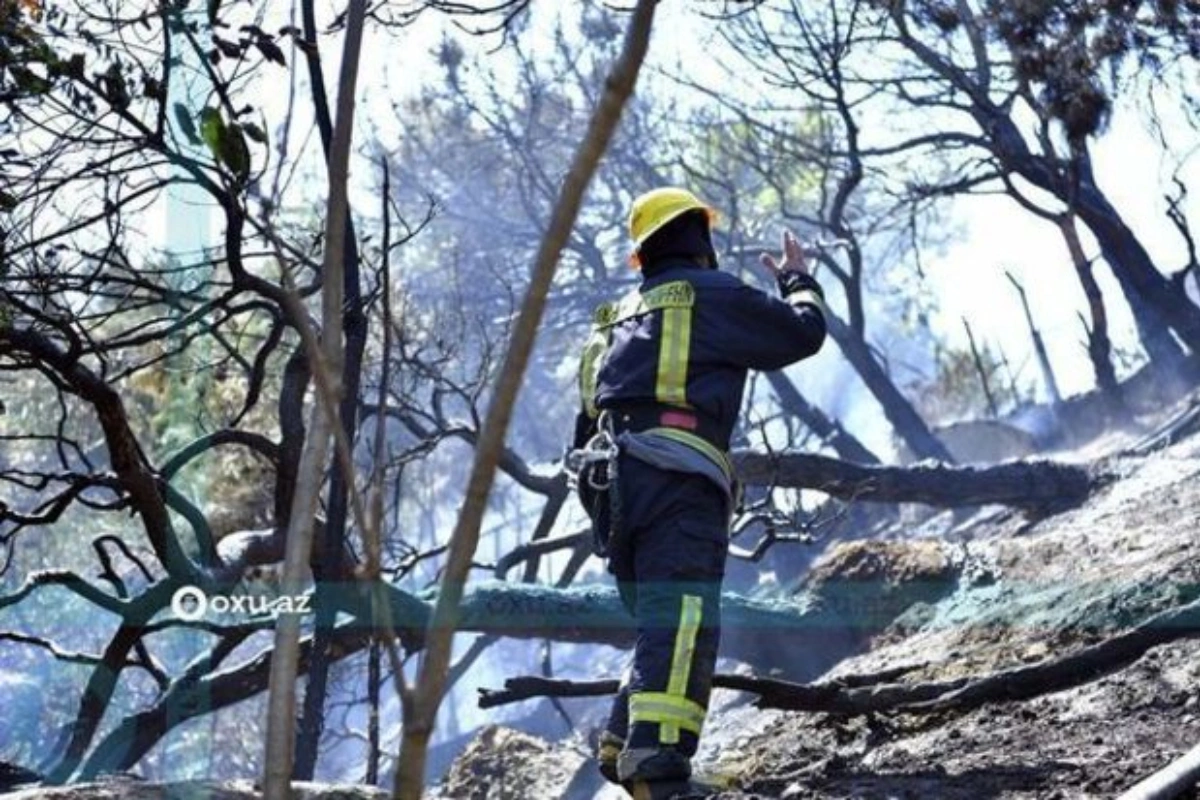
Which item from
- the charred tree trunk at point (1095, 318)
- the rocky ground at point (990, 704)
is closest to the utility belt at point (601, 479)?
the rocky ground at point (990, 704)

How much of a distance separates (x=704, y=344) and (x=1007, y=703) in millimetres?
1419

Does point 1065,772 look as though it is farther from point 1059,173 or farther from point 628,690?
point 1059,173

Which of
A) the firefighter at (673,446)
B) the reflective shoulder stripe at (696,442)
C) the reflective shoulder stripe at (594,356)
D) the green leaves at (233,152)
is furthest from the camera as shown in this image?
the reflective shoulder stripe at (594,356)

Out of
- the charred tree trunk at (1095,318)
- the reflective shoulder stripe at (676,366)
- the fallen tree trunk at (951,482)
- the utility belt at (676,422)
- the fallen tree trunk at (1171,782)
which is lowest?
the fallen tree trunk at (1171,782)

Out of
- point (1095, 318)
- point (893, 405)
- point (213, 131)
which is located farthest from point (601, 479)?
point (893, 405)

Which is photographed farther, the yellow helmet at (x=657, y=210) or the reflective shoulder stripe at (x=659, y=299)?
the yellow helmet at (x=657, y=210)

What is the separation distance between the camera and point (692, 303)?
17.1ft

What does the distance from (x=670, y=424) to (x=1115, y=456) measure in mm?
7167

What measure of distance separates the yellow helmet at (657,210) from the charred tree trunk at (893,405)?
11.3m

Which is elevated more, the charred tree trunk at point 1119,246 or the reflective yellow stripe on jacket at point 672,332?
the charred tree trunk at point 1119,246

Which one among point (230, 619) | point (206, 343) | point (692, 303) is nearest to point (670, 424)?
point (692, 303)

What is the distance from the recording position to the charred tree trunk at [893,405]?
16.7 m

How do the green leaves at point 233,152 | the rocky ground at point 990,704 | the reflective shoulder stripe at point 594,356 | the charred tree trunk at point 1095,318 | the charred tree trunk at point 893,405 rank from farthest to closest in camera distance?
the charred tree trunk at point 893,405, the charred tree trunk at point 1095,318, the reflective shoulder stripe at point 594,356, the rocky ground at point 990,704, the green leaves at point 233,152

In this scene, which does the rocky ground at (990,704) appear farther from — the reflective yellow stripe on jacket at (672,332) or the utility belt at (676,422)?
the reflective yellow stripe on jacket at (672,332)
